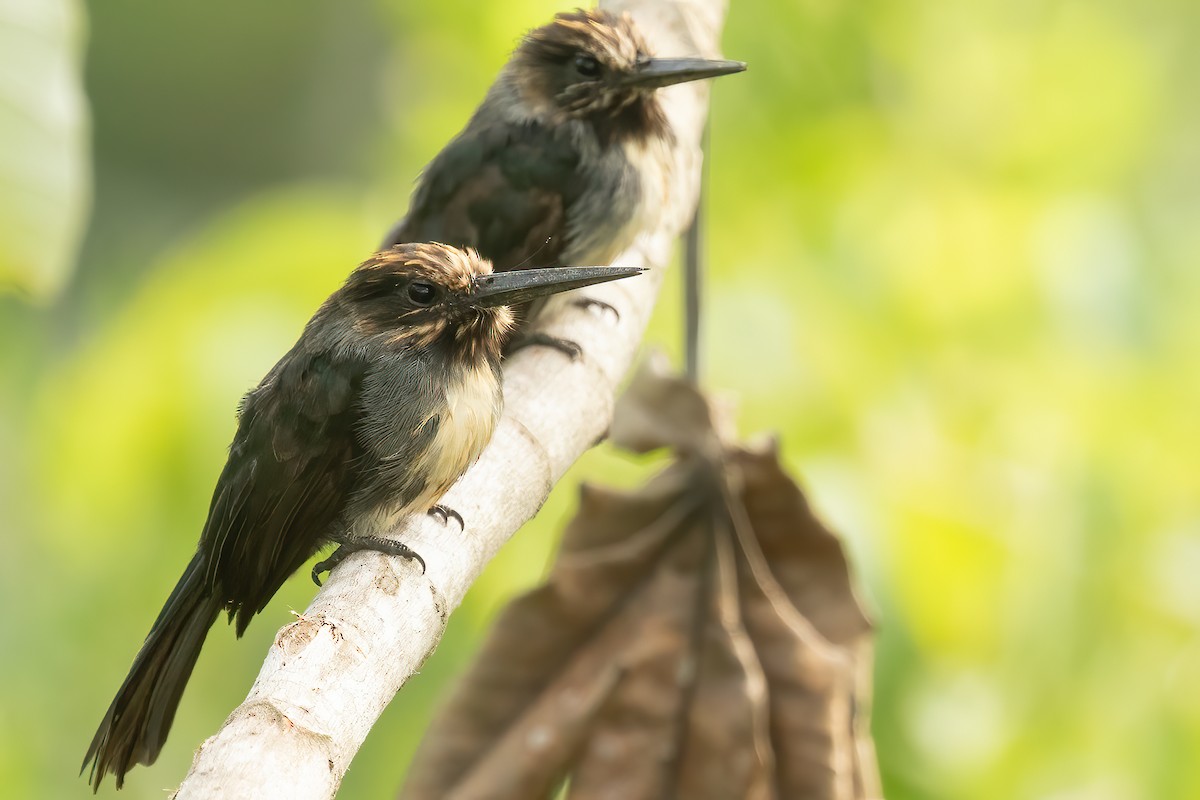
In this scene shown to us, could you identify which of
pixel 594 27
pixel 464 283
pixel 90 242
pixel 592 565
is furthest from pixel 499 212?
pixel 90 242

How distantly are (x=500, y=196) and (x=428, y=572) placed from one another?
1451mm

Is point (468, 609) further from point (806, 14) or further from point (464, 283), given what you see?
point (806, 14)

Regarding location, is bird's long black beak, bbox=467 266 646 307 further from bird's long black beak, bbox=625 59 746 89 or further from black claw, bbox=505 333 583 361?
bird's long black beak, bbox=625 59 746 89

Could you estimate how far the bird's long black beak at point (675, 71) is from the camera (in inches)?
113

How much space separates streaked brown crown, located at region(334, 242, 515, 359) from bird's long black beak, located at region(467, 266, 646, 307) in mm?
28

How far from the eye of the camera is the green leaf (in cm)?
180

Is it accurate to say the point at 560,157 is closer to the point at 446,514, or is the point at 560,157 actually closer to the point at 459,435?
the point at 459,435

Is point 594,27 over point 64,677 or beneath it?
over

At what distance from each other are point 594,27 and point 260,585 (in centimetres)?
142

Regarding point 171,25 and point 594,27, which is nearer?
point 594,27

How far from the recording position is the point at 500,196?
320cm

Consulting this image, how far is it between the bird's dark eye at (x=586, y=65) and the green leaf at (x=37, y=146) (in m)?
1.44

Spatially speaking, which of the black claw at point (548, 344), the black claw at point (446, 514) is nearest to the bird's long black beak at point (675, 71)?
the black claw at point (548, 344)

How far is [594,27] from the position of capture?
321 centimetres
